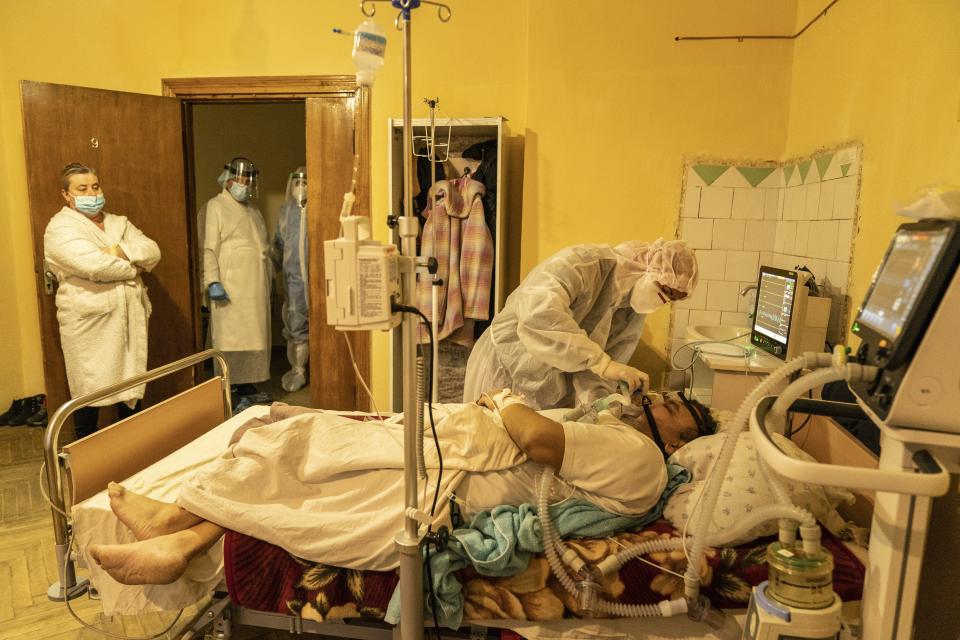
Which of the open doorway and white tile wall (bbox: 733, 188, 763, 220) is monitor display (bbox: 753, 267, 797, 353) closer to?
white tile wall (bbox: 733, 188, 763, 220)

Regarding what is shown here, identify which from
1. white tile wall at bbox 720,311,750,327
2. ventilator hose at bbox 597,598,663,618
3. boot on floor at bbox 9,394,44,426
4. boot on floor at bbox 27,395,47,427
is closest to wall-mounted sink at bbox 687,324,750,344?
white tile wall at bbox 720,311,750,327

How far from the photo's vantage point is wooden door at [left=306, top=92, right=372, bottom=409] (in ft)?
12.2

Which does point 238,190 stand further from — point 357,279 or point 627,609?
point 627,609

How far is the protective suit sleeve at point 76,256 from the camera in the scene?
3186 mm

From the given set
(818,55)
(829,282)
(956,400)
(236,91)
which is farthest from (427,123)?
(956,400)

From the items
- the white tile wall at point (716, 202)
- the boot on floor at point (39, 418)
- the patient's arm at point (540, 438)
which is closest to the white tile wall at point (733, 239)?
the white tile wall at point (716, 202)

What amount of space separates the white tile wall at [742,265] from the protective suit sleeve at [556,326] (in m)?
1.38

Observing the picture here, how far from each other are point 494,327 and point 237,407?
2482mm

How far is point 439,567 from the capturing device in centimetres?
155

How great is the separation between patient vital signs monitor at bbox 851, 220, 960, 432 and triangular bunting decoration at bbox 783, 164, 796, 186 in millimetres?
2249

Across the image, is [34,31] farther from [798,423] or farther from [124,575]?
[798,423]

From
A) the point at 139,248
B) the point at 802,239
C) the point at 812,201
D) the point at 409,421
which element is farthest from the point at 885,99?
the point at 139,248

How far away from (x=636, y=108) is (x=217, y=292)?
2.90 metres

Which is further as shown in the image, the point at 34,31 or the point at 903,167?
the point at 34,31
